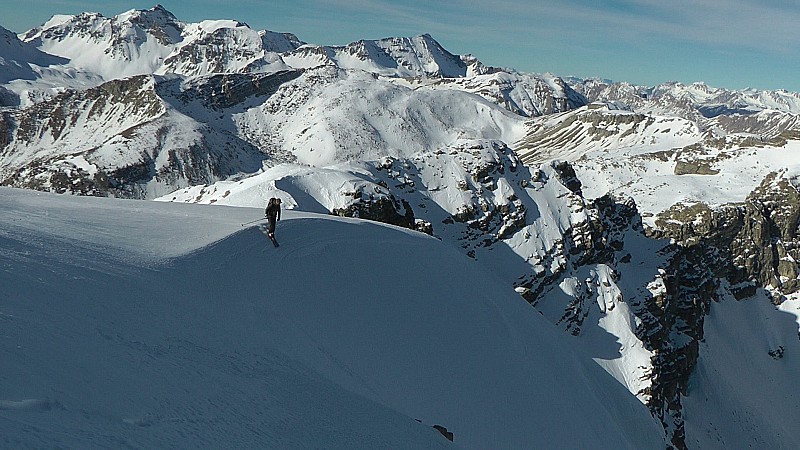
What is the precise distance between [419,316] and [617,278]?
48898mm

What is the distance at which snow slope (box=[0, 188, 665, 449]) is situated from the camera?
796 centimetres

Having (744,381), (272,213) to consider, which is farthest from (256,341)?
(744,381)

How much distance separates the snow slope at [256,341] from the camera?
7.96 metres

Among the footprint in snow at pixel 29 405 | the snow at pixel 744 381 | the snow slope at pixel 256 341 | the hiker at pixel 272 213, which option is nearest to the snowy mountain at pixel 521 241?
the footprint in snow at pixel 29 405

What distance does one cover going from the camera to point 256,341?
1266cm

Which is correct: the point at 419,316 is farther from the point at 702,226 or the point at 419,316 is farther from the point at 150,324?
the point at 702,226

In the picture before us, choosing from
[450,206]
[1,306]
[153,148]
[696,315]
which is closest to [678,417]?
[696,315]

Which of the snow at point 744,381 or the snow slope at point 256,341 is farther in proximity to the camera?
the snow at point 744,381

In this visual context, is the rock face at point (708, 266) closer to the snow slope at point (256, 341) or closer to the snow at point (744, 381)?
the snow at point (744, 381)

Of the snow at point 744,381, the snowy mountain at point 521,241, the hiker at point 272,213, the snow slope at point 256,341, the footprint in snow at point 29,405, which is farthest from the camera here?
the snow at point 744,381

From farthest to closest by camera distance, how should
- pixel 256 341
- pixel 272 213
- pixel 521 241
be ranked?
1. pixel 521 241
2. pixel 272 213
3. pixel 256 341

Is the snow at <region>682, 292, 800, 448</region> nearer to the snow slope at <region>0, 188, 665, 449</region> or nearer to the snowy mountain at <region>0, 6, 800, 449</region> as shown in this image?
the snowy mountain at <region>0, 6, 800, 449</region>

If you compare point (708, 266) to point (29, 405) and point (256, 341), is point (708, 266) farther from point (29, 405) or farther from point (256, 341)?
point (29, 405)

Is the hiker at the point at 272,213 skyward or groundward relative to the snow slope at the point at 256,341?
skyward
